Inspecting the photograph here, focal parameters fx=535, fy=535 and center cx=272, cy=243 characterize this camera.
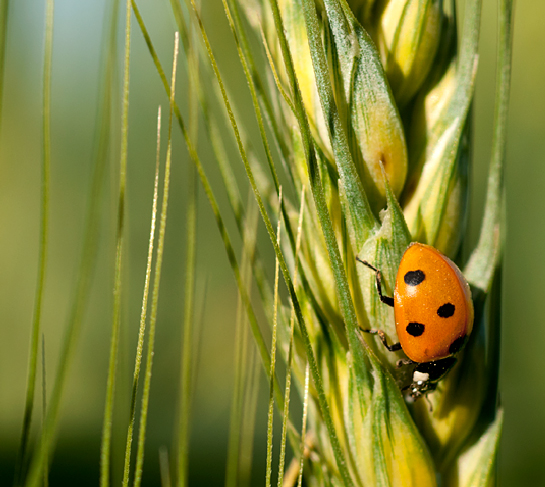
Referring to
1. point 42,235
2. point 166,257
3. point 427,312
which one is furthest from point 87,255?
point 166,257

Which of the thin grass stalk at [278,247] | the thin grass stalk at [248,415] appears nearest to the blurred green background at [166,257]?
the thin grass stalk at [248,415]

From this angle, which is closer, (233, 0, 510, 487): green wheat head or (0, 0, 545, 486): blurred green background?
(233, 0, 510, 487): green wheat head

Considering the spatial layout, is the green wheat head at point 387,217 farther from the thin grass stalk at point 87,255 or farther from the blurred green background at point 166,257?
the blurred green background at point 166,257

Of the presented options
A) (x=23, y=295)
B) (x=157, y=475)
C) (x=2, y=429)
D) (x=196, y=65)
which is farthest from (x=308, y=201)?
(x=23, y=295)

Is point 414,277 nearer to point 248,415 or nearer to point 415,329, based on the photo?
point 415,329

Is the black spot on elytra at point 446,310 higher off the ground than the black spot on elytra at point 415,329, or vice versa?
the black spot on elytra at point 446,310

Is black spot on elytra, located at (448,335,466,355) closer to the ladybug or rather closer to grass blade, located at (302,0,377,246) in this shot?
the ladybug

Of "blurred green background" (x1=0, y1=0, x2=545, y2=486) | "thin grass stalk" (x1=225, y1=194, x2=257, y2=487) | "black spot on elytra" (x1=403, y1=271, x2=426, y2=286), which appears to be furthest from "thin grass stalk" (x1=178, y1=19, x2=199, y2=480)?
"blurred green background" (x1=0, y1=0, x2=545, y2=486)
